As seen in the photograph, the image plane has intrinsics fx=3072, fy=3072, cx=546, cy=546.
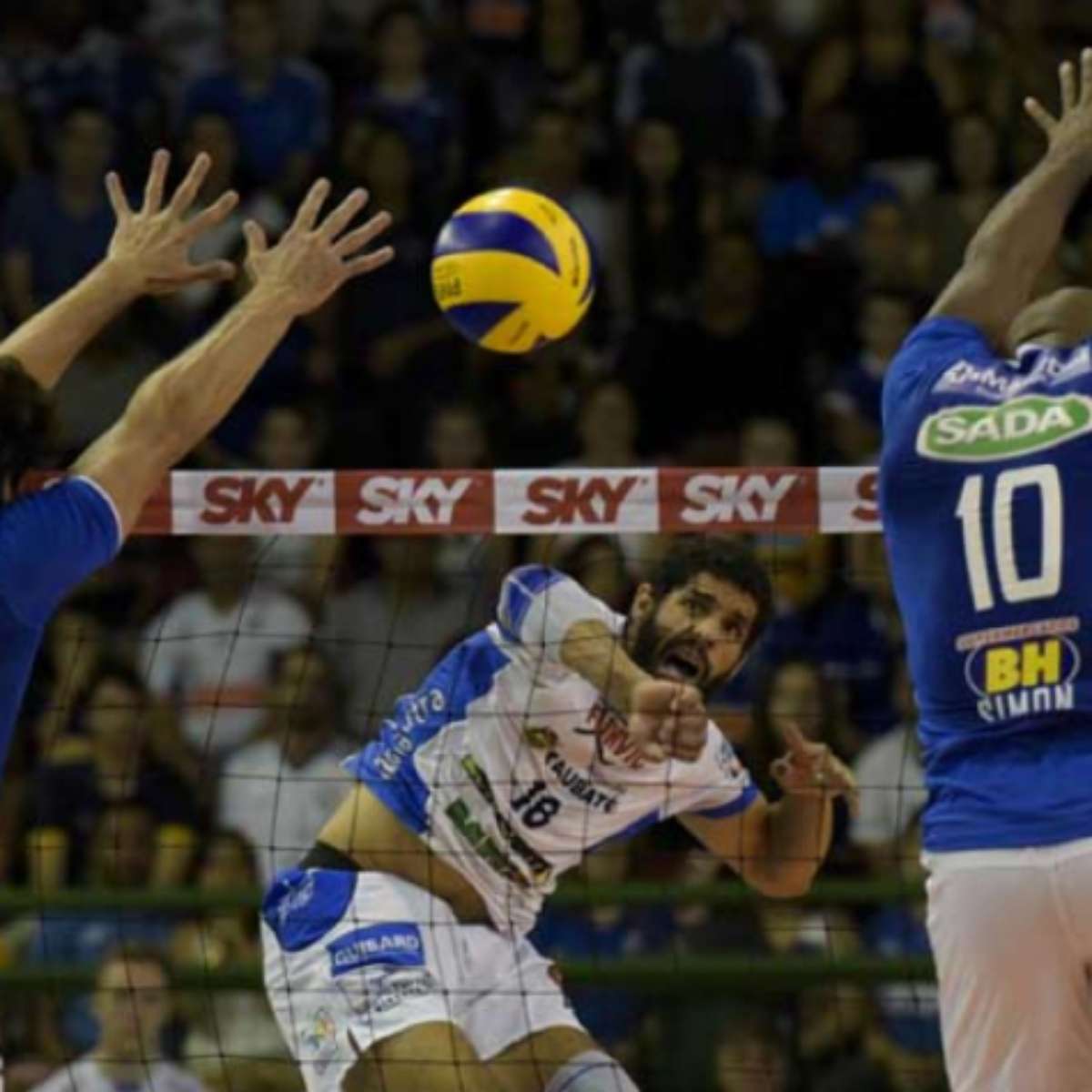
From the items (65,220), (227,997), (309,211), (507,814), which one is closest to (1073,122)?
(309,211)

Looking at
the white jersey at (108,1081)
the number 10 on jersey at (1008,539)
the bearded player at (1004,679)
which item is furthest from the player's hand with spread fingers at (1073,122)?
the white jersey at (108,1081)

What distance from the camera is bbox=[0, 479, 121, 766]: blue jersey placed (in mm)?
5820

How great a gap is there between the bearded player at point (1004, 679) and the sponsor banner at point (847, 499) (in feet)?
5.07

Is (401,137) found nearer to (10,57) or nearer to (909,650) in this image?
(10,57)

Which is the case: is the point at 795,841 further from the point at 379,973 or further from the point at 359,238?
the point at 359,238

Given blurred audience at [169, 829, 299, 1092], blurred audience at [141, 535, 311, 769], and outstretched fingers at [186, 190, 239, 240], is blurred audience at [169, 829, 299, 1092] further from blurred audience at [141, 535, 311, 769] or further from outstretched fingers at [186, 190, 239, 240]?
outstretched fingers at [186, 190, 239, 240]

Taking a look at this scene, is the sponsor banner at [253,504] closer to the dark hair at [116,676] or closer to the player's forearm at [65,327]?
the player's forearm at [65,327]

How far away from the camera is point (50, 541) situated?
5.86 metres

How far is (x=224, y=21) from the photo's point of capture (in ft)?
47.9

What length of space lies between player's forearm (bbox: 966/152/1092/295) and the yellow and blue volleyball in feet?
6.08

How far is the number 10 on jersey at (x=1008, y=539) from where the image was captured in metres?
5.84

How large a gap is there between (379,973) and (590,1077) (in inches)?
22.1

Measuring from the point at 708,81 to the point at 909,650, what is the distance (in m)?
8.14

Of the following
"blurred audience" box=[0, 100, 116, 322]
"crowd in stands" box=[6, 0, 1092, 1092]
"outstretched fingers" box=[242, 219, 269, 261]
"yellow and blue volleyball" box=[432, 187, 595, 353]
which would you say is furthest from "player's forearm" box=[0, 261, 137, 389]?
"blurred audience" box=[0, 100, 116, 322]
